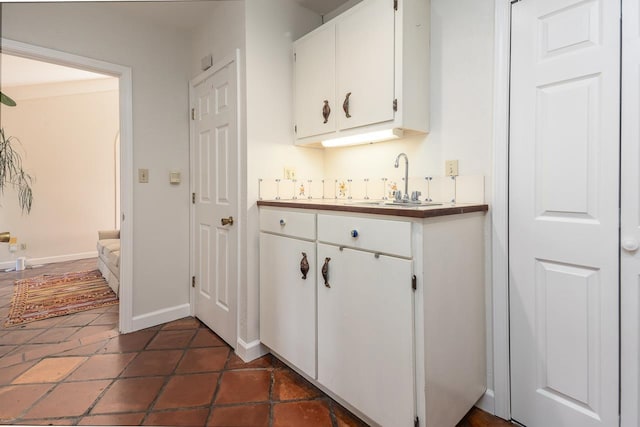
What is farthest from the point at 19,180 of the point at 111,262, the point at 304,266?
the point at 304,266

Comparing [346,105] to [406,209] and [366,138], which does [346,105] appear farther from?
[406,209]

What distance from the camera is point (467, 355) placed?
1417 millimetres

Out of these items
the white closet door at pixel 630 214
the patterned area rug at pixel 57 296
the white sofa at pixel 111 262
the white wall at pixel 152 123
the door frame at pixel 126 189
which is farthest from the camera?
the white sofa at pixel 111 262

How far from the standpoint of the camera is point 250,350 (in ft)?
6.67

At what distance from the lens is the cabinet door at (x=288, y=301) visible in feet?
5.47

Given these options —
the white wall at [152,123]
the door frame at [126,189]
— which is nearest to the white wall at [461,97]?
the white wall at [152,123]

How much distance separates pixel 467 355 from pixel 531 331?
31 cm

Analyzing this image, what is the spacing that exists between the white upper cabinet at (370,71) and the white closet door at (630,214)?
31.3 inches

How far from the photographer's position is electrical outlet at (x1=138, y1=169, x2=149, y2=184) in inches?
98.0

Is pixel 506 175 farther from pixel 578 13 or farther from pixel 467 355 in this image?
pixel 467 355

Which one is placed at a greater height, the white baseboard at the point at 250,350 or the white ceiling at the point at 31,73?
the white ceiling at the point at 31,73

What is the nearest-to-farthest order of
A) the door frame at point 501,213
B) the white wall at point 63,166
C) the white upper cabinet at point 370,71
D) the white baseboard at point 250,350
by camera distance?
the door frame at point 501,213
the white upper cabinet at point 370,71
the white baseboard at point 250,350
the white wall at point 63,166

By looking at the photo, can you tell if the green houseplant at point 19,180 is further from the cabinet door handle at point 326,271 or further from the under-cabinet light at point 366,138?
the cabinet door handle at point 326,271

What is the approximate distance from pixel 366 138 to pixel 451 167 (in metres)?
0.54
